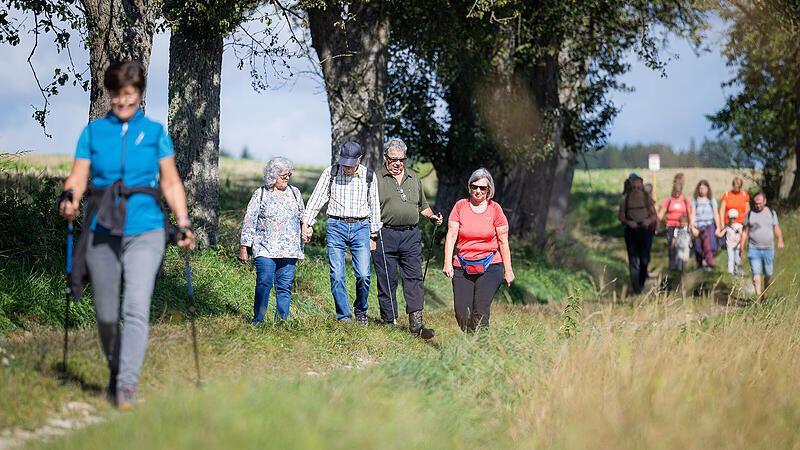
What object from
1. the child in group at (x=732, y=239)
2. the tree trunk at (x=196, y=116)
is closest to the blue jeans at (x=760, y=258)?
the child in group at (x=732, y=239)

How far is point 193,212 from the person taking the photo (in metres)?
11.9

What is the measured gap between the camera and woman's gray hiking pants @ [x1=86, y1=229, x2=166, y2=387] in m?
5.06

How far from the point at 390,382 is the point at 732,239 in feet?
43.4

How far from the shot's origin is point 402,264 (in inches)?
370

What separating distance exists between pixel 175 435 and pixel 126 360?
3.01 feet

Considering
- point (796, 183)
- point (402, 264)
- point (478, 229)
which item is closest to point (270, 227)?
point (402, 264)

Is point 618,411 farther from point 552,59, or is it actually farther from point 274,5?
point 552,59

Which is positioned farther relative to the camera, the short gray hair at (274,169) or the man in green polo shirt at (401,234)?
the man in green polo shirt at (401,234)

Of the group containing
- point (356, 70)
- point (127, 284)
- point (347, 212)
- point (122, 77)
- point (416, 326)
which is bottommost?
point (416, 326)

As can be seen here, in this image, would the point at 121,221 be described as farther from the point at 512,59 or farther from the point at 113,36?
A: the point at 512,59

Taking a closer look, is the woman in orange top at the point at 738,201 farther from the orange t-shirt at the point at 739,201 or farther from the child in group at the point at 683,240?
the child in group at the point at 683,240

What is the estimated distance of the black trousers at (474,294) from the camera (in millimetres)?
8484

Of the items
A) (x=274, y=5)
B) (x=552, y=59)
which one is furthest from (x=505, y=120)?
(x=274, y=5)

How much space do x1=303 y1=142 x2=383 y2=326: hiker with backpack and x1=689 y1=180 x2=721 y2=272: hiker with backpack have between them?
36.7 feet
